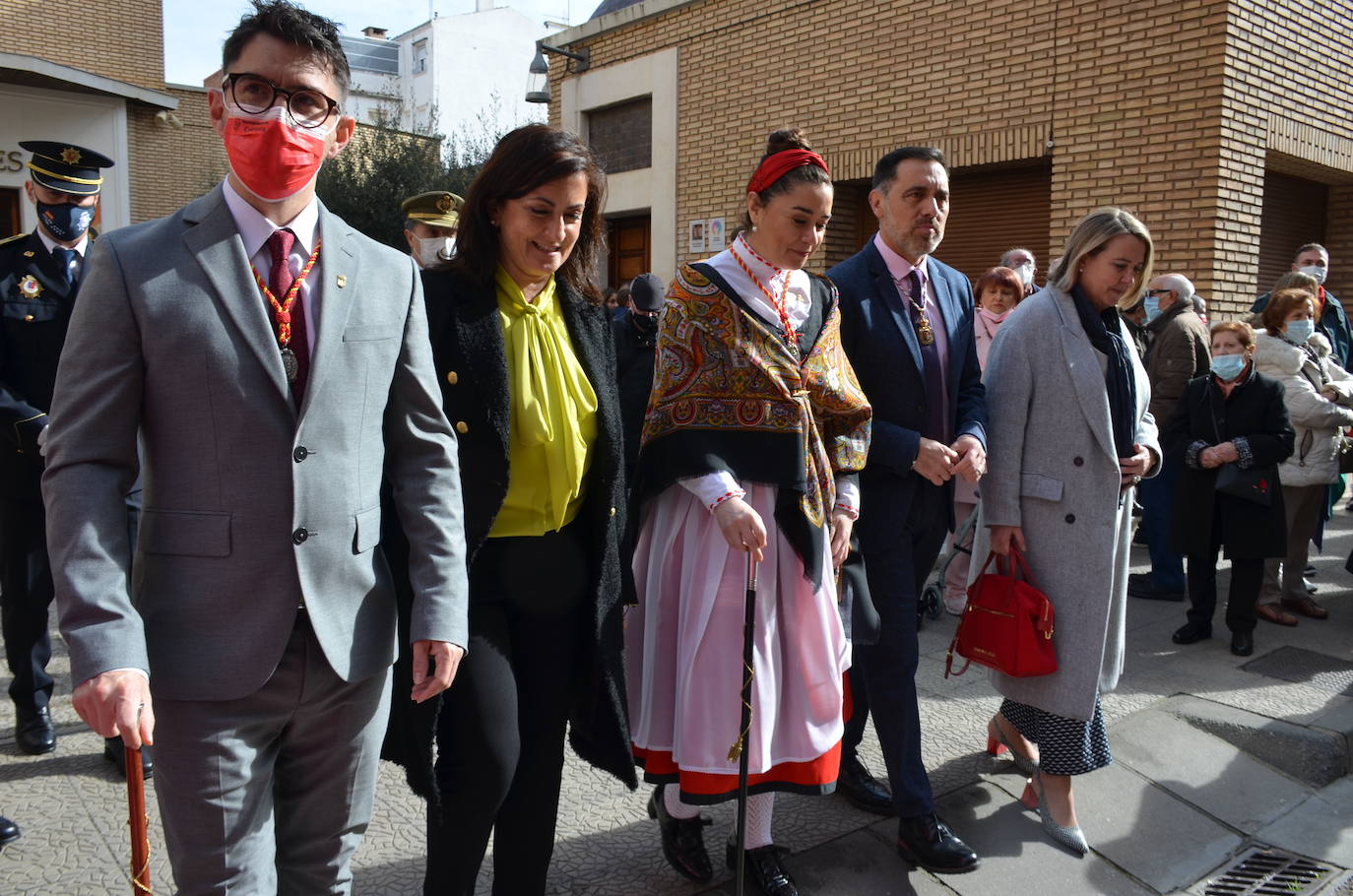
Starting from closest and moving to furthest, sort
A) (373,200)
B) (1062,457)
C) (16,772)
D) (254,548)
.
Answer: (254,548) < (1062,457) < (16,772) < (373,200)

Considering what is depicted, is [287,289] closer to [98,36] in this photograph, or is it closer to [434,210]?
[434,210]

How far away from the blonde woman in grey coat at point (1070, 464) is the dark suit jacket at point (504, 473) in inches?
57.8

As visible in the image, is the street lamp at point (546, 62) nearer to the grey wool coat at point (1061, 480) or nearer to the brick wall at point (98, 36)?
the brick wall at point (98, 36)

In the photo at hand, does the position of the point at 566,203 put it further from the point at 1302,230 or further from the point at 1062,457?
the point at 1302,230

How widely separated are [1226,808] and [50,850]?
3893 millimetres

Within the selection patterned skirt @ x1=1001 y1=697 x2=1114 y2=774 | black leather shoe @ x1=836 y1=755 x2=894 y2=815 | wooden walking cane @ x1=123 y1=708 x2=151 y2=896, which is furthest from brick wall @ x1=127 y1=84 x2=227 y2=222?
wooden walking cane @ x1=123 y1=708 x2=151 y2=896

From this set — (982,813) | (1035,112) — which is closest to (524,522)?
(982,813)

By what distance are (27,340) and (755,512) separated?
277cm

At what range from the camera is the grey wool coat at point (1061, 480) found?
318 centimetres

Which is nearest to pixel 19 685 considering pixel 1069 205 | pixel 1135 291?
pixel 1135 291

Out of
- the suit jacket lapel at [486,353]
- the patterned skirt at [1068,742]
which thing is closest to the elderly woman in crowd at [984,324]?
the patterned skirt at [1068,742]

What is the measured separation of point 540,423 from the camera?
87.0 inches

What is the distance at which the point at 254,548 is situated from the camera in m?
1.68

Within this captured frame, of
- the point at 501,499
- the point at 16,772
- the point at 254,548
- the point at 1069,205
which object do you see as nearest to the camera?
the point at 254,548
